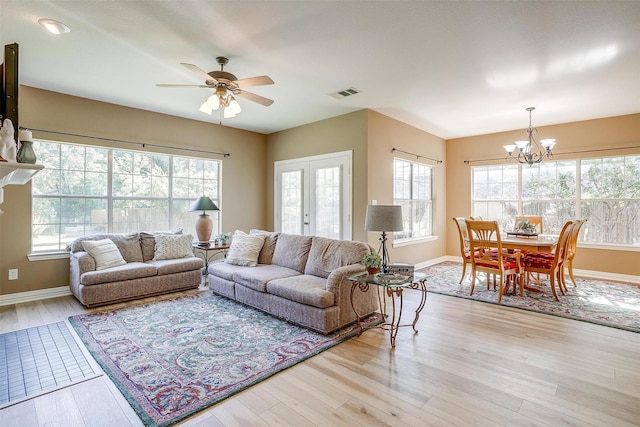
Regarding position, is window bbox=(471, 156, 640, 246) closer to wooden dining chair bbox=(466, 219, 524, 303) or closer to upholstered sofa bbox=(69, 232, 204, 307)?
wooden dining chair bbox=(466, 219, 524, 303)

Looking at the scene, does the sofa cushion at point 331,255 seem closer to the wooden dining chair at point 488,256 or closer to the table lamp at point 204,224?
the wooden dining chair at point 488,256

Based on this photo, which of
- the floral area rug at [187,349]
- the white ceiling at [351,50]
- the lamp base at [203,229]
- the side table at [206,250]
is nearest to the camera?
the floral area rug at [187,349]

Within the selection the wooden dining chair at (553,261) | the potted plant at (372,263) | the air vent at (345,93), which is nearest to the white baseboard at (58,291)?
the wooden dining chair at (553,261)

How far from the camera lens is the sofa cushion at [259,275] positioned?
3.62m

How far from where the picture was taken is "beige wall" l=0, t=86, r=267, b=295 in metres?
4.11

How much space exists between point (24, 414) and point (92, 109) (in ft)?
13.4

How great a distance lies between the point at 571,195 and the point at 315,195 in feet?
15.2

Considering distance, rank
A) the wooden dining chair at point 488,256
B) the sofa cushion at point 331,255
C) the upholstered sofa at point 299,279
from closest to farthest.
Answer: the upholstered sofa at point 299,279 < the sofa cushion at point 331,255 < the wooden dining chair at point 488,256

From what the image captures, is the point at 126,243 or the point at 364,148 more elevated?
the point at 364,148

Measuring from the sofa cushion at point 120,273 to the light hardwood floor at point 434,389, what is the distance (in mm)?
813

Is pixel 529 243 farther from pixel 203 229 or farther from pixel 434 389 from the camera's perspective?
pixel 203 229

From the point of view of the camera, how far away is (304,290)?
3.19 m

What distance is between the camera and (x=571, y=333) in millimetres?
3162

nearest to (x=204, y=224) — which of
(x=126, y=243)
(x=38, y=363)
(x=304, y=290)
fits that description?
(x=126, y=243)
